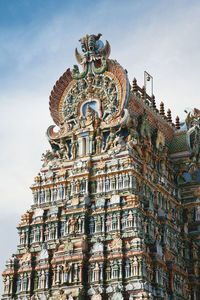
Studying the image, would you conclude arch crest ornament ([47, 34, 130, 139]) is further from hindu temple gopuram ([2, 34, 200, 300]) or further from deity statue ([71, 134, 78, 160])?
deity statue ([71, 134, 78, 160])

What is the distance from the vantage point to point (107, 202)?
39.4 m

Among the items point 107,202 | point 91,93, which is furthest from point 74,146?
point 107,202

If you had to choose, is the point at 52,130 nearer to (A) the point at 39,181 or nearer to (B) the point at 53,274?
(A) the point at 39,181

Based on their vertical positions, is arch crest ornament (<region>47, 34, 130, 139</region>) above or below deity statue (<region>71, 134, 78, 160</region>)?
above

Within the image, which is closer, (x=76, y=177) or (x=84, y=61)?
(x=76, y=177)

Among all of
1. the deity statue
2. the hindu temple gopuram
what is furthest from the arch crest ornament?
the deity statue

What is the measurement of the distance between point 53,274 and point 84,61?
14.8m

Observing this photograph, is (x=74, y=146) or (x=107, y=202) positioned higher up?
(x=74, y=146)

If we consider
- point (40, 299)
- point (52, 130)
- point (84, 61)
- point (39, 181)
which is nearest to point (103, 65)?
point (84, 61)

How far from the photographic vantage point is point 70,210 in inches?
1558

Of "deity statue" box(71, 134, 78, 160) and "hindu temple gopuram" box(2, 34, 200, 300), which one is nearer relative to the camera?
"hindu temple gopuram" box(2, 34, 200, 300)

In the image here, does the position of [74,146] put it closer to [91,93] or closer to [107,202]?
[91,93]

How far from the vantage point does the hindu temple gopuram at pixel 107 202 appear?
37.1 metres

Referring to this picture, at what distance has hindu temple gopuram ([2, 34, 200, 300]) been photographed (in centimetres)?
3709
